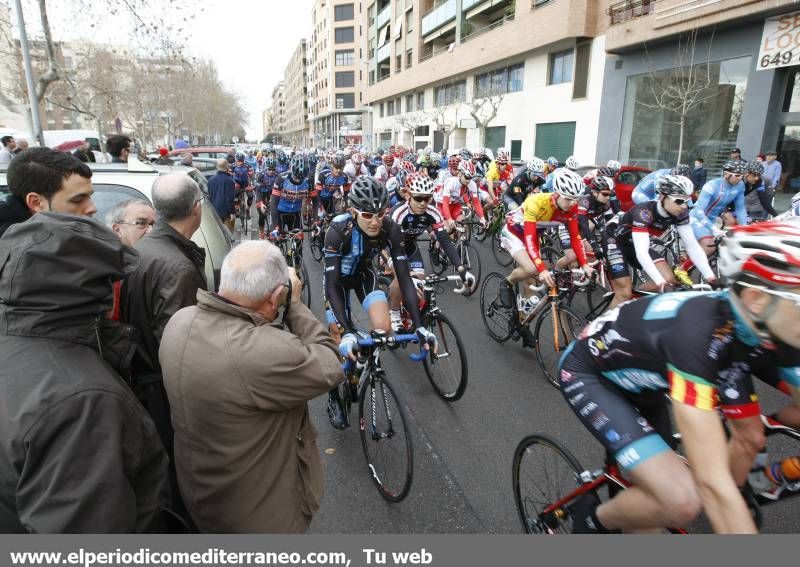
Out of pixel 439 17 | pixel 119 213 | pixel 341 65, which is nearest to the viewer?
pixel 119 213

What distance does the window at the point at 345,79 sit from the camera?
274 feet

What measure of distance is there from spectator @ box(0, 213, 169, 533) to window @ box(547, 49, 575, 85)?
27.4m

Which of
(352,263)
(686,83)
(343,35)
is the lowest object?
(352,263)

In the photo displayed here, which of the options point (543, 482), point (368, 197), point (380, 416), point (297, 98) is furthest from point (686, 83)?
point (297, 98)

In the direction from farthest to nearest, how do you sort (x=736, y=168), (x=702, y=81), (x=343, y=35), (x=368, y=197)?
(x=343, y=35) < (x=702, y=81) < (x=736, y=168) < (x=368, y=197)

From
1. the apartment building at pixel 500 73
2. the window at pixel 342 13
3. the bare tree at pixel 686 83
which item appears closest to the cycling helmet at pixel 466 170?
the bare tree at pixel 686 83

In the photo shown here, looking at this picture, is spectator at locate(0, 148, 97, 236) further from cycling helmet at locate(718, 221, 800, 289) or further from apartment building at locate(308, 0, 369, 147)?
apartment building at locate(308, 0, 369, 147)

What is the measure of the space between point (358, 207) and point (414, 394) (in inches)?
74.3

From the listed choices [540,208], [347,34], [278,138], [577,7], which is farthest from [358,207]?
[278,138]

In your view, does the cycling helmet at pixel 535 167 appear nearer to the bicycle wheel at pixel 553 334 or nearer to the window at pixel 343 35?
the bicycle wheel at pixel 553 334

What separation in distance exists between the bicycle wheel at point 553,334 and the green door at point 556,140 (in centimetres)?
2243

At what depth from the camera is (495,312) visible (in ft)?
19.3

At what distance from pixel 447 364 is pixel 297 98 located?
147155mm

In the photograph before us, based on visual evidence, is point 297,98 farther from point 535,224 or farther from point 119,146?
point 535,224
